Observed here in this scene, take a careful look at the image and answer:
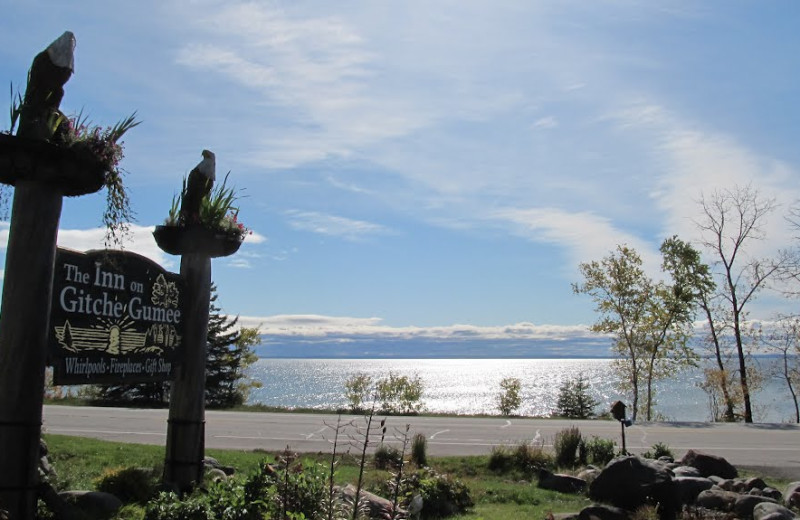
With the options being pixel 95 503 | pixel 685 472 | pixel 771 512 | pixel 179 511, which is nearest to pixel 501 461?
pixel 685 472

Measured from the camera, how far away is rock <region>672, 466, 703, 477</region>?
11.4 meters

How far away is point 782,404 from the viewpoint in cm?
9069

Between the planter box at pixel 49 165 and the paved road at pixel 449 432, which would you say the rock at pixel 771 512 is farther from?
the planter box at pixel 49 165

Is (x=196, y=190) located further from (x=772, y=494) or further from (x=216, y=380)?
(x=216, y=380)

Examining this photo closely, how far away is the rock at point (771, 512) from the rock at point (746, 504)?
15cm

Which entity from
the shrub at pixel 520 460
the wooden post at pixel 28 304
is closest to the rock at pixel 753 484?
the shrub at pixel 520 460

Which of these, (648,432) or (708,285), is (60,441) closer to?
(648,432)

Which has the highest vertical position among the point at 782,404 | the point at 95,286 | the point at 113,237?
the point at 113,237

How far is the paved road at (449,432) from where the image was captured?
611 inches

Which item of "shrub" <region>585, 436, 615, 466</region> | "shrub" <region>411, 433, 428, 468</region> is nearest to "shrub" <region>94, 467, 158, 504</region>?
"shrub" <region>411, 433, 428, 468</region>

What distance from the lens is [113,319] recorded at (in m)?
7.29

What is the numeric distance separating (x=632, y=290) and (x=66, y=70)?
87.9 ft

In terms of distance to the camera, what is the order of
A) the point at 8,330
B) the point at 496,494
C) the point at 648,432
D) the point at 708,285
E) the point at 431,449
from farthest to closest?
the point at 708,285 → the point at 648,432 → the point at 431,449 → the point at 496,494 → the point at 8,330


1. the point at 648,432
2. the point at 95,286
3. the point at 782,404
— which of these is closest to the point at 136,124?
the point at 95,286
